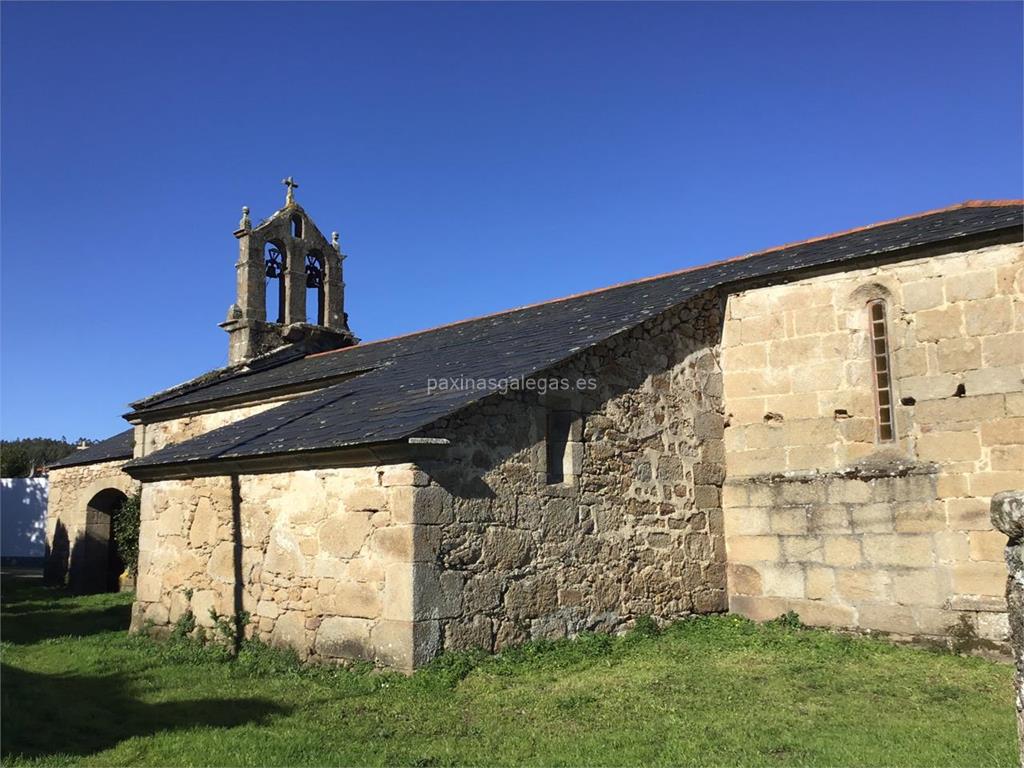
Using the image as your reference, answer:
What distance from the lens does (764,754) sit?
530 centimetres

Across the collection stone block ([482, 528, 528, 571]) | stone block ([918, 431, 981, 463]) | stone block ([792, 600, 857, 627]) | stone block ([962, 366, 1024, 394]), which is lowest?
stone block ([792, 600, 857, 627])

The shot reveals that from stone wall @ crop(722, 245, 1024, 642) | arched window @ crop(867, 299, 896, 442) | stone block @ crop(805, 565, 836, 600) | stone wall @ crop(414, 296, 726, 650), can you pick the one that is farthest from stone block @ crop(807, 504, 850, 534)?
stone wall @ crop(414, 296, 726, 650)

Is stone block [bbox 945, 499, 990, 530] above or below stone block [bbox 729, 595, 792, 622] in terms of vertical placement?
above

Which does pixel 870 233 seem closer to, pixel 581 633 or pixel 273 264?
pixel 581 633

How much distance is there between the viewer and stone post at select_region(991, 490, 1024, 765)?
8.67 feet

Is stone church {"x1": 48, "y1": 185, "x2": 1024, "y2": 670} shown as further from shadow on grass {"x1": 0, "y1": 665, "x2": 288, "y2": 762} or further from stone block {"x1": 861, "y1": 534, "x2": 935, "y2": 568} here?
shadow on grass {"x1": 0, "y1": 665, "x2": 288, "y2": 762}

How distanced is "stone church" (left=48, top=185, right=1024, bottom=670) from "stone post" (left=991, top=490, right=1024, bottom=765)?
5444 millimetres

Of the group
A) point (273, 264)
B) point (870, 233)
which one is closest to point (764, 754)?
point (870, 233)

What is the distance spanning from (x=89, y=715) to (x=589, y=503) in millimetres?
5129

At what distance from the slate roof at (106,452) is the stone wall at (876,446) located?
15.1 metres

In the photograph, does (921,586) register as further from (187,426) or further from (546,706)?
(187,426)

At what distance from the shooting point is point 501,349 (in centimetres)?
1092

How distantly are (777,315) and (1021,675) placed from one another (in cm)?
814

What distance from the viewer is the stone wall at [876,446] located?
8.56 meters
